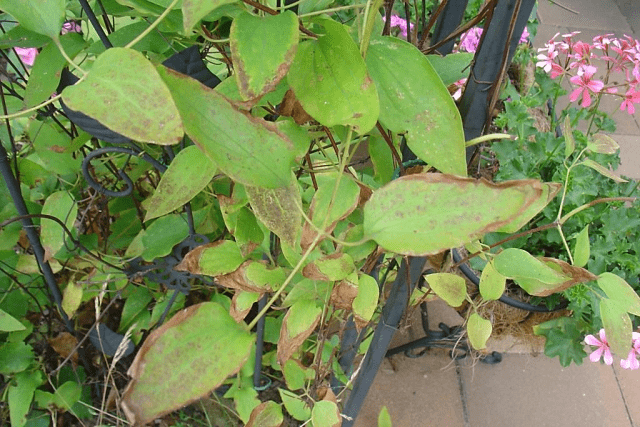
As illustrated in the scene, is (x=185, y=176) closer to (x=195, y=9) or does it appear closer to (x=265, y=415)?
(x=195, y=9)

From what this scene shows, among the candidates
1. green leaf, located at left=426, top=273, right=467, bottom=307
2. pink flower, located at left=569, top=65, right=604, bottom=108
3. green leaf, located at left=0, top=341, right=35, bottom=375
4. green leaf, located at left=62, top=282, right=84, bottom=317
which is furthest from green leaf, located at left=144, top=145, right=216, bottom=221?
pink flower, located at left=569, top=65, right=604, bottom=108

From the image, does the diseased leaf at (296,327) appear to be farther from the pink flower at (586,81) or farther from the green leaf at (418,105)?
the pink flower at (586,81)

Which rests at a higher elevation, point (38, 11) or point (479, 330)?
point (38, 11)

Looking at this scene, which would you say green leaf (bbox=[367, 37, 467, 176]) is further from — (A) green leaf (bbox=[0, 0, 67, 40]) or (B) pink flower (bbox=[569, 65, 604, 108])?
(B) pink flower (bbox=[569, 65, 604, 108])

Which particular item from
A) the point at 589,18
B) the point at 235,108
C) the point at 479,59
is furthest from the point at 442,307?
the point at 589,18

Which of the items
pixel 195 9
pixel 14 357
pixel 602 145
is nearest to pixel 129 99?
pixel 195 9

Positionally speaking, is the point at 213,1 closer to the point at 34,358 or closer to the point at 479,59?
the point at 479,59
